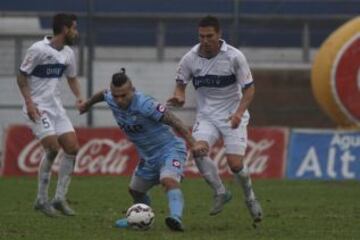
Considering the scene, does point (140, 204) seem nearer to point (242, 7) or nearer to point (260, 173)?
point (260, 173)

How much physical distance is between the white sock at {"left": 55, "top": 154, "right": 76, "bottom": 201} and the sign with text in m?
9.32

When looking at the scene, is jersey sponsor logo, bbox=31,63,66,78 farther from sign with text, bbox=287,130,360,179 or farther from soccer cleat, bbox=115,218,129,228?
sign with text, bbox=287,130,360,179

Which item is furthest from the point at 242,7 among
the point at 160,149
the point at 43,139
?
the point at 160,149

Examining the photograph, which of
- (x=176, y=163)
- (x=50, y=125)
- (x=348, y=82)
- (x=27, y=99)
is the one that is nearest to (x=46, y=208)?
(x=50, y=125)

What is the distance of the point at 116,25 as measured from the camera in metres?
26.7

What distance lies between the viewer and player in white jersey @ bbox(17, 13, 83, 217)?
48.0ft

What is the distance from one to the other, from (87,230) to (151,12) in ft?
50.5

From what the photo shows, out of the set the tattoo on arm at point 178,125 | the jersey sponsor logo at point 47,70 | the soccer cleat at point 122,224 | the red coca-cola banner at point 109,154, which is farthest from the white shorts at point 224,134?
the red coca-cola banner at point 109,154

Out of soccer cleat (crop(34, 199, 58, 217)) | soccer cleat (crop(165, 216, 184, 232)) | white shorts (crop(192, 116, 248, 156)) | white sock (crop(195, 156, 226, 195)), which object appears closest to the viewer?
soccer cleat (crop(165, 216, 184, 232))

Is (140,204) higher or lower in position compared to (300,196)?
higher

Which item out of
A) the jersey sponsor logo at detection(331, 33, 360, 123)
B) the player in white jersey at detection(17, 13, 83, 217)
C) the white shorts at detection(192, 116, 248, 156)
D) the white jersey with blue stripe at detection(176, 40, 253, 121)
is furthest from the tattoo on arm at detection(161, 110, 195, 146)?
the jersey sponsor logo at detection(331, 33, 360, 123)

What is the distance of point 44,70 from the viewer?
14969mm

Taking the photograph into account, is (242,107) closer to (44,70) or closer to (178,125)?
(178,125)

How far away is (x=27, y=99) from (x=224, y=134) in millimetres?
2596
